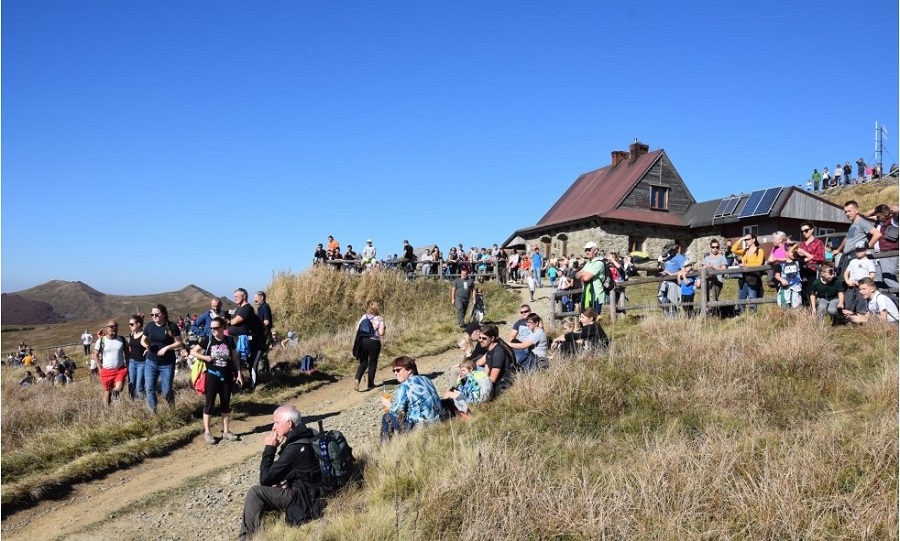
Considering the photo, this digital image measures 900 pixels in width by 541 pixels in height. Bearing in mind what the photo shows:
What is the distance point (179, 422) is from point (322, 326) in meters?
12.3

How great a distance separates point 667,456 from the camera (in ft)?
19.0

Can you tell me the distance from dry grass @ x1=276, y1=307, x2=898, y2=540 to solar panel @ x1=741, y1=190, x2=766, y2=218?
24.9m

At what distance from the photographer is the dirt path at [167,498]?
6703 millimetres

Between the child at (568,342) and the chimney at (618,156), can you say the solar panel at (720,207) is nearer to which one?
the chimney at (618,156)

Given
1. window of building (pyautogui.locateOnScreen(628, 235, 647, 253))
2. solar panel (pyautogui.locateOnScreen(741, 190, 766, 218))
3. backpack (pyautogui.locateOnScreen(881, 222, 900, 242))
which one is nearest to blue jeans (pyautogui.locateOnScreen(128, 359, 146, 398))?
backpack (pyautogui.locateOnScreen(881, 222, 900, 242))

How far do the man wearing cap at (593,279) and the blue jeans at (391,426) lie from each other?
639 cm

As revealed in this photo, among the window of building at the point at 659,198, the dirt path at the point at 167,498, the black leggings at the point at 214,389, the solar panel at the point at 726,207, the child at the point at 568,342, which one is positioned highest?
the window of building at the point at 659,198

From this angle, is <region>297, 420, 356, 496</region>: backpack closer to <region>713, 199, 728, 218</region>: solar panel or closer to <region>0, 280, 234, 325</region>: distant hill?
<region>713, 199, 728, 218</region>: solar panel

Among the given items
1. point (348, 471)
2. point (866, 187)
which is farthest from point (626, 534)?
point (866, 187)

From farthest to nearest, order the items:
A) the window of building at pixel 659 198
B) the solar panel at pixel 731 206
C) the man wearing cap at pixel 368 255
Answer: the window of building at pixel 659 198, the solar panel at pixel 731 206, the man wearing cap at pixel 368 255

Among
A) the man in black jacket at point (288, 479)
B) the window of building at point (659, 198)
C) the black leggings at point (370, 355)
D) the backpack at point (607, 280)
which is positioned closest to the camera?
the man in black jacket at point (288, 479)

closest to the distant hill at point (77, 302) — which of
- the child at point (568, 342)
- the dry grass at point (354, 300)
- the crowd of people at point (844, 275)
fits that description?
the dry grass at point (354, 300)

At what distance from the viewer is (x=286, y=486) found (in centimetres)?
633

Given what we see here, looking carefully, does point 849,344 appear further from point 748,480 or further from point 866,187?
point 866,187
